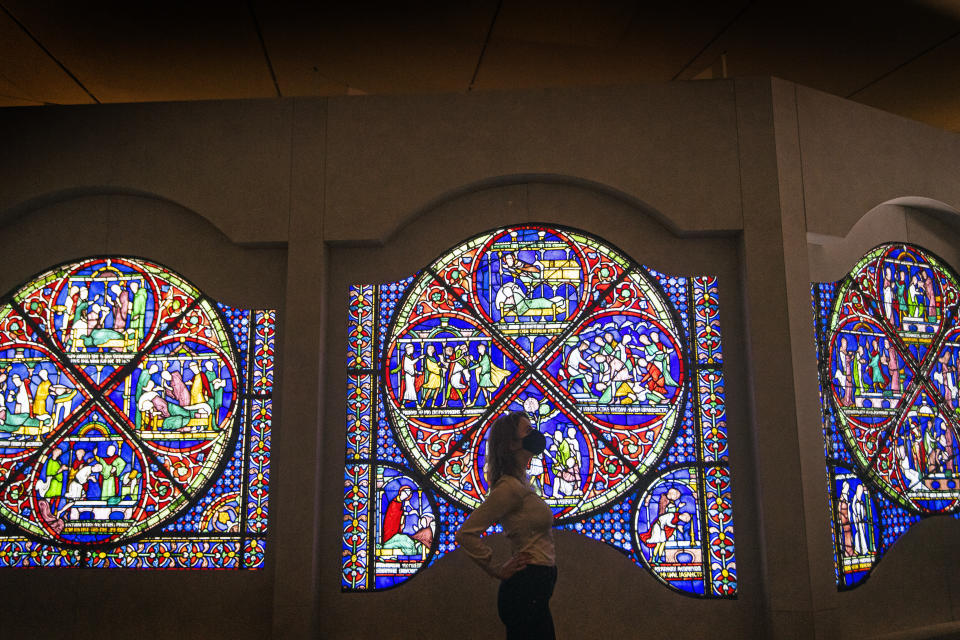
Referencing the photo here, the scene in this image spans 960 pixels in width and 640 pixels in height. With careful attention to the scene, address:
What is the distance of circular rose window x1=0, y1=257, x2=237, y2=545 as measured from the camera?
3.60 m

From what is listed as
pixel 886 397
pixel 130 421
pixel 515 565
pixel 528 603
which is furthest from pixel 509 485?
pixel 886 397

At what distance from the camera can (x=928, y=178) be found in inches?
160

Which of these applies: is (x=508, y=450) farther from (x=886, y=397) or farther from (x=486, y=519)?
(x=886, y=397)

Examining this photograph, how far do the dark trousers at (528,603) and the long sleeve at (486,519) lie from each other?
3.5 inches

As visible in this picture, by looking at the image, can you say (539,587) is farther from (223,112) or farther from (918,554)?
(223,112)

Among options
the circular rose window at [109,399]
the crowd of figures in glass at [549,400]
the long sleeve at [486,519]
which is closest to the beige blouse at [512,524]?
the long sleeve at [486,519]

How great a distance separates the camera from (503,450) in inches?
101

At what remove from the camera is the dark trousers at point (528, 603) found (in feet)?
7.72

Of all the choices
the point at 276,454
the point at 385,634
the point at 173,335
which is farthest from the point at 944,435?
the point at 173,335

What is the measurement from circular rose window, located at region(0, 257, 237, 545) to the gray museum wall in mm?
182

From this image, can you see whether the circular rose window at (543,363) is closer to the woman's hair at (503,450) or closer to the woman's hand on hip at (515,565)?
the woman's hair at (503,450)

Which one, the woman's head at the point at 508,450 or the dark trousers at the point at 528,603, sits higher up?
the woman's head at the point at 508,450

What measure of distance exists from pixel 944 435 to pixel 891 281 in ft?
2.79

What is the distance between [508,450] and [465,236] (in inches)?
58.5
